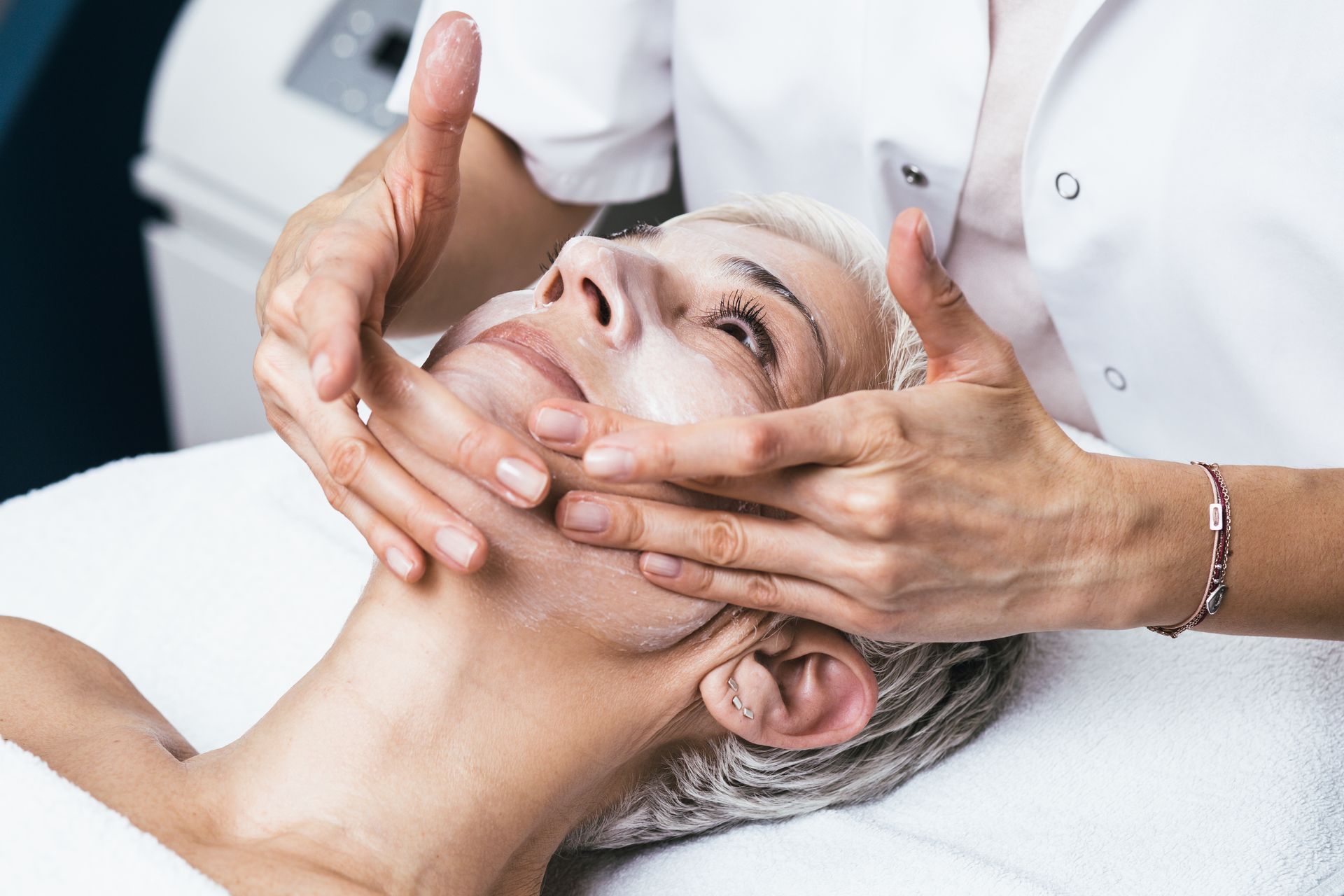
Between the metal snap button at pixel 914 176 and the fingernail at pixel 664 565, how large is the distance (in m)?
0.66

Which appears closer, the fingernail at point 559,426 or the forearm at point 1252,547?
the fingernail at point 559,426

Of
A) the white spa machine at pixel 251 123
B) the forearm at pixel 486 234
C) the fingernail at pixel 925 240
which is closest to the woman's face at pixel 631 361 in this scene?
the fingernail at pixel 925 240

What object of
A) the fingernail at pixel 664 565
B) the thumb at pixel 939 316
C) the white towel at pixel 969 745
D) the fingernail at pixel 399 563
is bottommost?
the white towel at pixel 969 745

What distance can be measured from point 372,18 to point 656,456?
1.55 m

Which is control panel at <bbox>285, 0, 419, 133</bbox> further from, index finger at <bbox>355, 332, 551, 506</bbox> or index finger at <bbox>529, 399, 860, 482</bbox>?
index finger at <bbox>529, 399, 860, 482</bbox>

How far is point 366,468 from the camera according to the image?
870 mm

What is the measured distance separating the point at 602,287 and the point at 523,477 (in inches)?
8.6

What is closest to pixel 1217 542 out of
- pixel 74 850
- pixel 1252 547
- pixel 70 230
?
pixel 1252 547

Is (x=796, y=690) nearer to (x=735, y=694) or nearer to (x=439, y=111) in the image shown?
(x=735, y=694)

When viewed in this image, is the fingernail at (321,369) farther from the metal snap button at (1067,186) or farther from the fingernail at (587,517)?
the metal snap button at (1067,186)

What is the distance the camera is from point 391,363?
854 mm

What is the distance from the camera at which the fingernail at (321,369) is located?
2.52ft

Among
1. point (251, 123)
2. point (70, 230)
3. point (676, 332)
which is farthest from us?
point (70, 230)

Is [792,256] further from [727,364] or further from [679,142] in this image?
[679,142]
